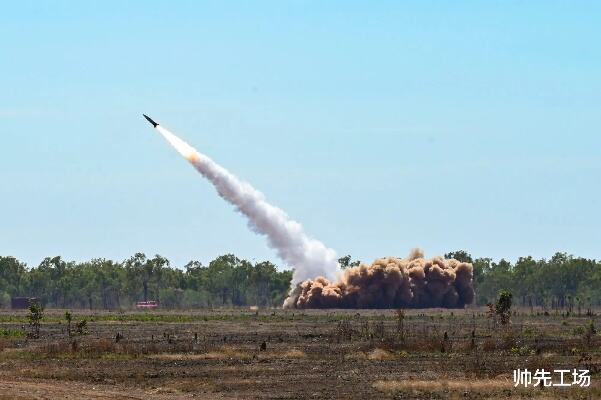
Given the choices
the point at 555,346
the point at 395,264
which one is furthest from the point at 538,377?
the point at 395,264

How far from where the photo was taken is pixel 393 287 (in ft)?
504

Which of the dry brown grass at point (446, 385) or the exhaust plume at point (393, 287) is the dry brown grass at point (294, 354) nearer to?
the dry brown grass at point (446, 385)

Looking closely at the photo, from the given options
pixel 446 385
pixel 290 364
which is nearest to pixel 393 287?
pixel 290 364

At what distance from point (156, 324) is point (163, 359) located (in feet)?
153

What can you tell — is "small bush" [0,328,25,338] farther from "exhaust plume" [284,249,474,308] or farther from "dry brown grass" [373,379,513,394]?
"exhaust plume" [284,249,474,308]

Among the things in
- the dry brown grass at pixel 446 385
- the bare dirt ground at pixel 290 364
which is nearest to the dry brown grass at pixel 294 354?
the bare dirt ground at pixel 290 364

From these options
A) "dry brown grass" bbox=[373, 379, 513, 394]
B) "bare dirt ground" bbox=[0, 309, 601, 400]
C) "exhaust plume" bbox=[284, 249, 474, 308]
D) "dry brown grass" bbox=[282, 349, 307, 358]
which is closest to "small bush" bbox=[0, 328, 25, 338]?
Result: "bare dirt ground" bbox=[0, 309, 601, 400]

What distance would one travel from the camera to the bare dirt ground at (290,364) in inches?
1875

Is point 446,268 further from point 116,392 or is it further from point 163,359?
point 116,392

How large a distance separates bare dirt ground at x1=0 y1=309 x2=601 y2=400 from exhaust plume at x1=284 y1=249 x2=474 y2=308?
206 ft

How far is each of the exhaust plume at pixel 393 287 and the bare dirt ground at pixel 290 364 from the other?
62.8 metres

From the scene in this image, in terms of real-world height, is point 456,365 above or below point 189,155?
below

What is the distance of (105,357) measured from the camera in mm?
64125

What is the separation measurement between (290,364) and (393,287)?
94.1m
